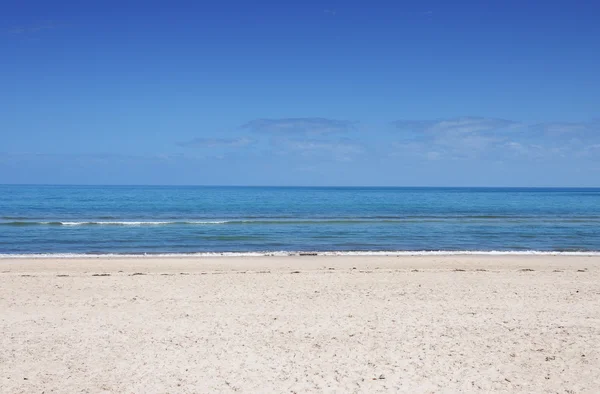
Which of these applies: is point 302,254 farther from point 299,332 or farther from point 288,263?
point 299,332

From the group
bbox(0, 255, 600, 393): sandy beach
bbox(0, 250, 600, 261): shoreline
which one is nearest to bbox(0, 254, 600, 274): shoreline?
bbox(0, 250, 600, 261): shoreline

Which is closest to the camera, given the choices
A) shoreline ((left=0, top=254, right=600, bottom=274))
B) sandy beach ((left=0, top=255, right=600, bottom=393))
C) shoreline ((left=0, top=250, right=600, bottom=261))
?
sandy beach ((left=0, top=255, right=600, bottom=393))

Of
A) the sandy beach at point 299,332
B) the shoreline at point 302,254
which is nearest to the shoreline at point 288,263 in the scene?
the shoreline at point 302,254

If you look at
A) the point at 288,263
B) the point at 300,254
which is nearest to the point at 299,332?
the point at 288,263

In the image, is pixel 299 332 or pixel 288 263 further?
pixel 288 263

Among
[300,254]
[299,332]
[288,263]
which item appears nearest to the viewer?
[299,332]

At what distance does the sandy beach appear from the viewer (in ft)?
22.4

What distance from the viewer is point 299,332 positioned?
28.9ft

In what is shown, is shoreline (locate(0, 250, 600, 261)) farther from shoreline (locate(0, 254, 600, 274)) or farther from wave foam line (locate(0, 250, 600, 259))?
shoreline (locate(0, 254, 600, 274))

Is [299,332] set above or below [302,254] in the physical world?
above

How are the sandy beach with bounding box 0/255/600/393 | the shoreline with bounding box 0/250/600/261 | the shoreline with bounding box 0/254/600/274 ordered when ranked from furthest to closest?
the shoreline with bounding box 0/250/600/261 → the shoreline with bounding box 0/254/600/274 → the sandy beach with bounding box 0/255/600/393

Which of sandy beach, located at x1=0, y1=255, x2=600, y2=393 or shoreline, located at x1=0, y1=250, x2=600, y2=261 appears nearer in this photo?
sandy beach, located at x1=0, y1=255, x2=600, y2=393

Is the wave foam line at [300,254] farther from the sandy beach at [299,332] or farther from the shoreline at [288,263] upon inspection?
the sandy beach at [299,332]

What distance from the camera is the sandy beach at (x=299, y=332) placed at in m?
6.82
